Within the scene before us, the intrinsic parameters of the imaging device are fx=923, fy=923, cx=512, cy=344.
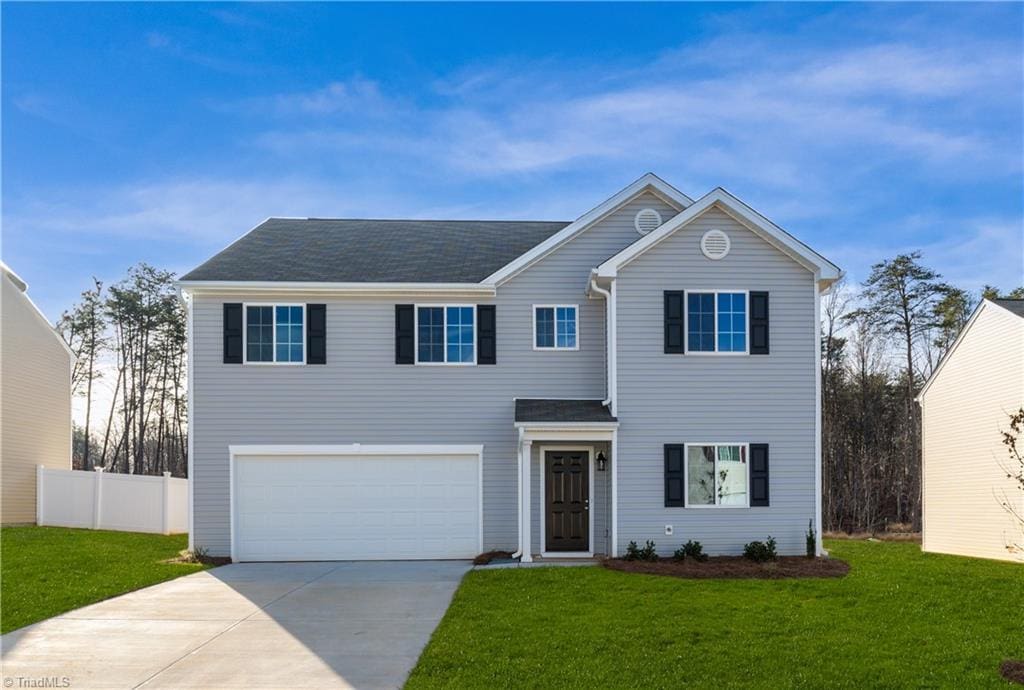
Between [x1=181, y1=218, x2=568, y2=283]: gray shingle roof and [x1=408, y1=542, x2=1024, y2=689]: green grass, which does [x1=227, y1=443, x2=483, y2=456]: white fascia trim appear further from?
[x1=408, y1=542, x2=1024, y2=689]: green grass

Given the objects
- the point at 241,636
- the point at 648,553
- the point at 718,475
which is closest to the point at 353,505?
the point at 648,553

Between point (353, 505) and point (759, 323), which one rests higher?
point (759, 323)

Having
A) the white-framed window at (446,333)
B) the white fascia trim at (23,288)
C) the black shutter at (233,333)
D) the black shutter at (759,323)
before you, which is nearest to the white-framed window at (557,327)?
the white-framed window at (446,333)

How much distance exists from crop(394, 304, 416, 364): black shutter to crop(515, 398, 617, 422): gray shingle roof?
2.21 meters

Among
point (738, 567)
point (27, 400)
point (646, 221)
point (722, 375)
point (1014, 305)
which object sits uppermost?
point (646, 221)

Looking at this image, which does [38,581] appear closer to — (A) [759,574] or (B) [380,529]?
(B) [380,529]

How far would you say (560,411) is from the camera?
16672 millimetres

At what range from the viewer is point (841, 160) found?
76.2 feet

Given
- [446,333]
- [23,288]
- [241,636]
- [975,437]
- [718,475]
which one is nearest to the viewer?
[241,636]

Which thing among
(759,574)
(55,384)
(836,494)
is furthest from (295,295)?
(836,494)

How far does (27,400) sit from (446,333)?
12516 millimetres

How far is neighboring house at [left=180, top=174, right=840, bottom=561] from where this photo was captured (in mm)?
16406

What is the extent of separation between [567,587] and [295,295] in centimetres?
780

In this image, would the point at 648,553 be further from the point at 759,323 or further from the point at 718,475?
Answer: the point at 759,323
